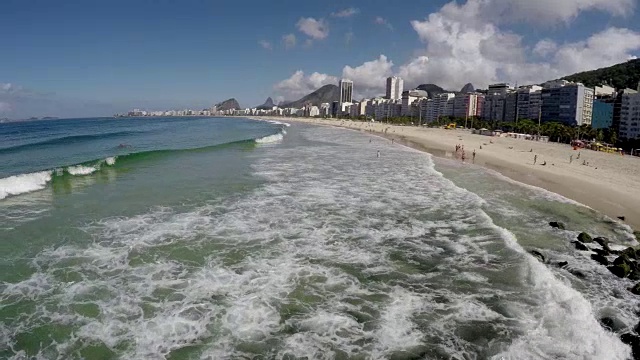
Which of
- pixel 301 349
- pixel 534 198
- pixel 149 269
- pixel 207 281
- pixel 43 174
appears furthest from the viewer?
pixel 43 174

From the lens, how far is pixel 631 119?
7575cm

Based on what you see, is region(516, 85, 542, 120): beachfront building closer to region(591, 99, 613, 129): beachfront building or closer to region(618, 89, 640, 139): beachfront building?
region(591, 99, 613, 129): beachfront building

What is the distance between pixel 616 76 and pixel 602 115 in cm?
7326

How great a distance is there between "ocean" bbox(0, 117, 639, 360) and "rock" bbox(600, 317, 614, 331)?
16 centimetres

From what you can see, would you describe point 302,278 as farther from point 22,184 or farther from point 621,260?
point 22,184

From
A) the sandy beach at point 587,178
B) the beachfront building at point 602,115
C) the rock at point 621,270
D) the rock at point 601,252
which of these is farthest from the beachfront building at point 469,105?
the rock at point 621,270

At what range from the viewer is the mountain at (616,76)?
138 meters

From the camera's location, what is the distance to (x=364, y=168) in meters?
29.4

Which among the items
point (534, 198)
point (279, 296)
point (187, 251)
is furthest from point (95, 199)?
point (534, 198)

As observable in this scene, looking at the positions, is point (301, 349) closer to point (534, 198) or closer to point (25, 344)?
point (25, 344)

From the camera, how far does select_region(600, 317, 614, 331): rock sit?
814 cm

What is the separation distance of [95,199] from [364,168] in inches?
702

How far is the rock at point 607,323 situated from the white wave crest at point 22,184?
2406 cm

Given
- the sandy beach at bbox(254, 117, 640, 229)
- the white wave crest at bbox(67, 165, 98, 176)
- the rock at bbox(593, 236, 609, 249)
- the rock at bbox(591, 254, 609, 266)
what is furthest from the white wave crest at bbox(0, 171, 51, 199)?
the sandy beach at bbox(254, 117, 640, 229)
